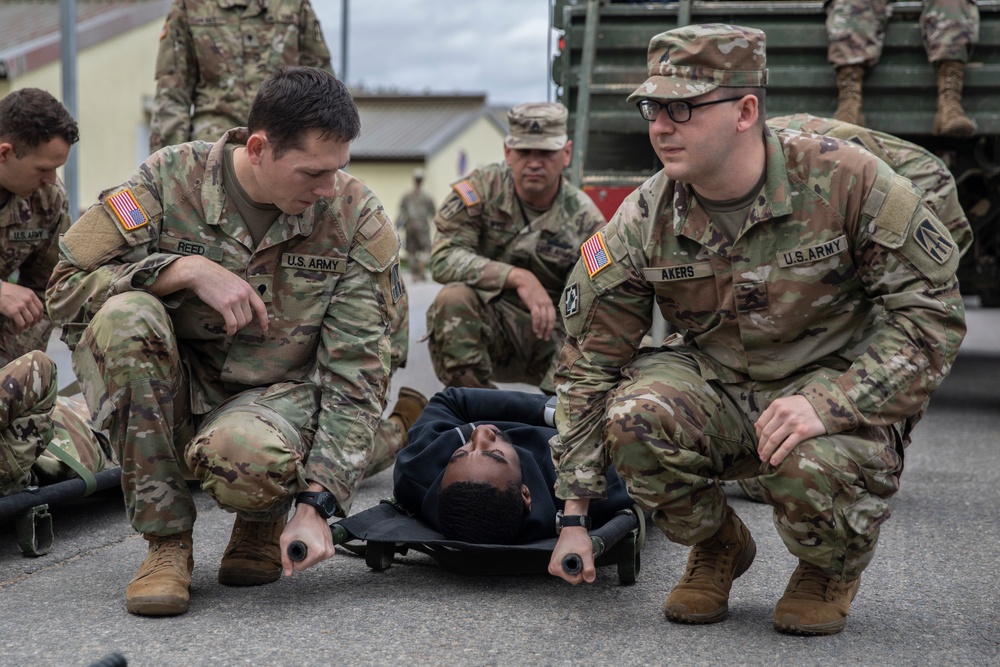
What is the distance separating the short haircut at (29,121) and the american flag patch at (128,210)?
3.03 ft

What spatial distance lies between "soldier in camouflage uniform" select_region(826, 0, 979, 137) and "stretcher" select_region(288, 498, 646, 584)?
10.6 ft

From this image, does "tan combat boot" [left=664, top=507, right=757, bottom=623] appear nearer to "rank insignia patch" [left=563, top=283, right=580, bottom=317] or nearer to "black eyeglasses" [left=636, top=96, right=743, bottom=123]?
"rank insignia patch" [left=563, top=283, right=580, bottom=317]

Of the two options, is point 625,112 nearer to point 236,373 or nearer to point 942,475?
point 942,475

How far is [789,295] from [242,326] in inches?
54.4

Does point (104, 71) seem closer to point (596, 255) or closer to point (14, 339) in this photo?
point (14, 339)

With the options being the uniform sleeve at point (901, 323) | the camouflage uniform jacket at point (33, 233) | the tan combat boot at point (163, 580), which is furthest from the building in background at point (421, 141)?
the uniform sleeve at point (901, 323)

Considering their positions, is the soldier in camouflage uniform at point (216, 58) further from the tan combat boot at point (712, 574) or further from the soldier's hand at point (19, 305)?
the tan combat boot at point (712, 574)

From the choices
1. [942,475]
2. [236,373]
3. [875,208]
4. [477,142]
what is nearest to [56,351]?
[236,373]

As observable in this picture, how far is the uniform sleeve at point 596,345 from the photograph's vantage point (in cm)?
304

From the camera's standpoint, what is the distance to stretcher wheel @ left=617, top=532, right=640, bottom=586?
3.24 metres

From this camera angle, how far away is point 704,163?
9.61 feet

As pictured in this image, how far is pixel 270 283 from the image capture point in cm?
336

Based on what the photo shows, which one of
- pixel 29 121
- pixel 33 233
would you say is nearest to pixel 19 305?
pixel 33 233

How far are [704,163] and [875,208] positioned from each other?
1.35 ft
